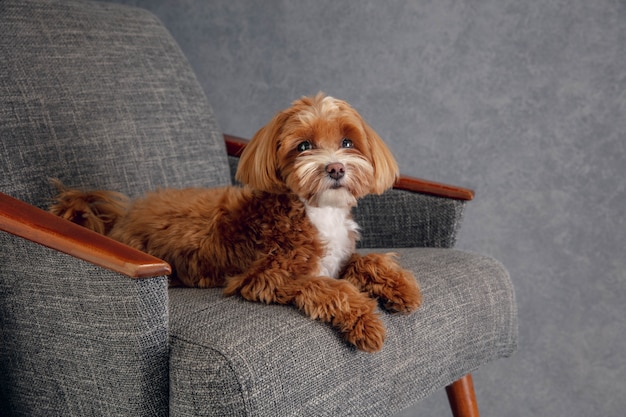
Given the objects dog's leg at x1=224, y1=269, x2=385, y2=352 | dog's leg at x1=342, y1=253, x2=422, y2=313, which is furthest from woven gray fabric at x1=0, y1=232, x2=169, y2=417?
dog's leg at x1=342, y1=253, x2=422, y2=313

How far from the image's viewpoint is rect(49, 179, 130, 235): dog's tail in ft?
5.62

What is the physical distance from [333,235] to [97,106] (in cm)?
78

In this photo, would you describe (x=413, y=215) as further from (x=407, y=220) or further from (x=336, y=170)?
(x=336, y=170)

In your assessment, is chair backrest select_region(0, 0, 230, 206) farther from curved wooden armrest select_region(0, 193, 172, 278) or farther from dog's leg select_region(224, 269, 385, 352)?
dog's leg select_region(224, 269, 385, 352)

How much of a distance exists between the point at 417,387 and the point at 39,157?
1.03 m

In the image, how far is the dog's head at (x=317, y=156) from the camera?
1453 millimetres

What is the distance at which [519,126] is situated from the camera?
2664mm

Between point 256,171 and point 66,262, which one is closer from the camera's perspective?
point 66,262

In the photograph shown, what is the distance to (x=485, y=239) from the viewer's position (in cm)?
279

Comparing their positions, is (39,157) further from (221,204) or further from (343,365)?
(343,365)

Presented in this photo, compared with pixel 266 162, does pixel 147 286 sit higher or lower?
lower

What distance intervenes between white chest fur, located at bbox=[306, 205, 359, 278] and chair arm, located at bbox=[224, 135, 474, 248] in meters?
0.41

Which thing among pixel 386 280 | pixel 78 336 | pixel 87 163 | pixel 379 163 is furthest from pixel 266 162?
pixel 87 163

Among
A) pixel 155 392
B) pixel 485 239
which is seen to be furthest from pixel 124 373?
pixel 485 239
